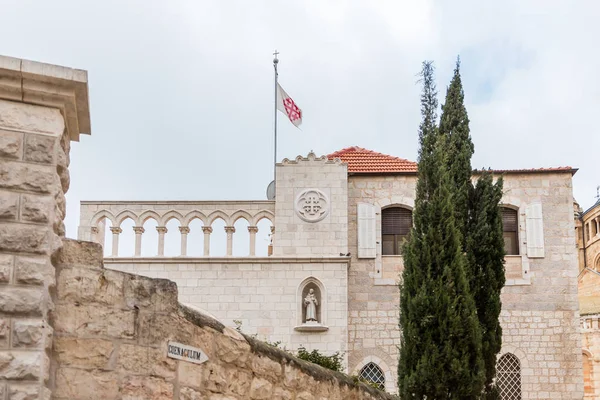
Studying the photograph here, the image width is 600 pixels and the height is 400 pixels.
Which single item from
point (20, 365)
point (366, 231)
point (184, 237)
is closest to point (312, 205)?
point (366, 231)

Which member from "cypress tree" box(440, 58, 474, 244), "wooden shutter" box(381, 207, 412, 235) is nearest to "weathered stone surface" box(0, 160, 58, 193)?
"cypress tree" box(440, 58, 474, 244)

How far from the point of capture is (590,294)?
50.5 metres

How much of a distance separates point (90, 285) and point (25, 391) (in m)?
0.86

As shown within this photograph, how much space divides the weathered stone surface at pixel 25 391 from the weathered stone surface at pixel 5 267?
0.63m

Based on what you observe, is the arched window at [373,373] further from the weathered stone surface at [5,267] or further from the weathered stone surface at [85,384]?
the weathered stone surface at [5,267]

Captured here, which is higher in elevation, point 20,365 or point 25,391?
point 20,365

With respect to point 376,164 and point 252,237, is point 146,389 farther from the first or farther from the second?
point 376,164

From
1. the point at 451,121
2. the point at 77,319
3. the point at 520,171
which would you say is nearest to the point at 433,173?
the point at 451,121

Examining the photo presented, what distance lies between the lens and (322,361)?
16.5 metres

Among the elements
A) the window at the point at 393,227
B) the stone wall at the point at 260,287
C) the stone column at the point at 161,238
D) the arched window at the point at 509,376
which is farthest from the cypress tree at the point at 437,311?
the stone column at the point at 161,238

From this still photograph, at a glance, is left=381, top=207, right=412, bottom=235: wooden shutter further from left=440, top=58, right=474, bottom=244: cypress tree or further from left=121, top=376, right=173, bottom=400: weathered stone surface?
left=121, top=376, right=173, bottom=400: weathered stone surface

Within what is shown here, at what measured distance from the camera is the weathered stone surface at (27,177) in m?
5.70

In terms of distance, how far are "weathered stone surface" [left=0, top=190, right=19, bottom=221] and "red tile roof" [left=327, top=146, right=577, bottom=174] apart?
17.3 m

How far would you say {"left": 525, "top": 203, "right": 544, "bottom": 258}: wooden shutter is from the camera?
22.4 metres
